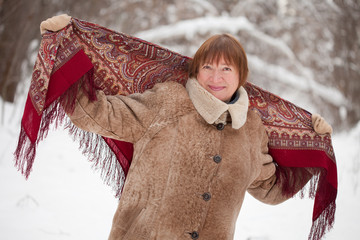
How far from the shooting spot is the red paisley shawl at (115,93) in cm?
183

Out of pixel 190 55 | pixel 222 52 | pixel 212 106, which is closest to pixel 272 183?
pixel 212 106

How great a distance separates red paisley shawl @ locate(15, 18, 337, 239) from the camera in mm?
1833

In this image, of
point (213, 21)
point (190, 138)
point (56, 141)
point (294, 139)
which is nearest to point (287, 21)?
point (213, 21)

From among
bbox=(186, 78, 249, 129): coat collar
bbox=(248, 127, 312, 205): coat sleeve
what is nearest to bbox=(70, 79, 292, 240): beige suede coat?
bbox=(186, 78, 249, 129): coat collar

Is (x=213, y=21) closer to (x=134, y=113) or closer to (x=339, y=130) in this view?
(x=339, y=130)

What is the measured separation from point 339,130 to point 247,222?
610 centimetres

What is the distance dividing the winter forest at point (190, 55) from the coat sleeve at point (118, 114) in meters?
1.53

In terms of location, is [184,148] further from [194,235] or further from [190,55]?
[190,55]

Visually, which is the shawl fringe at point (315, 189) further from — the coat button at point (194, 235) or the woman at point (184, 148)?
the coat button at point (194, 235)

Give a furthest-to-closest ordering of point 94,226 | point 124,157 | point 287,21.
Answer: point 287,21
point 94,226
point 124,157

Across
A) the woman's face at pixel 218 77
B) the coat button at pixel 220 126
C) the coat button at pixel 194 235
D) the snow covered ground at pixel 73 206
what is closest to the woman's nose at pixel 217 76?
the woman's face at pixel 218 77

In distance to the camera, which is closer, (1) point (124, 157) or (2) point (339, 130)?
(1) point (124, 157)

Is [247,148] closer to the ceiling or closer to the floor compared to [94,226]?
closer to the ceiling

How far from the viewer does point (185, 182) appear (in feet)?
6.41
